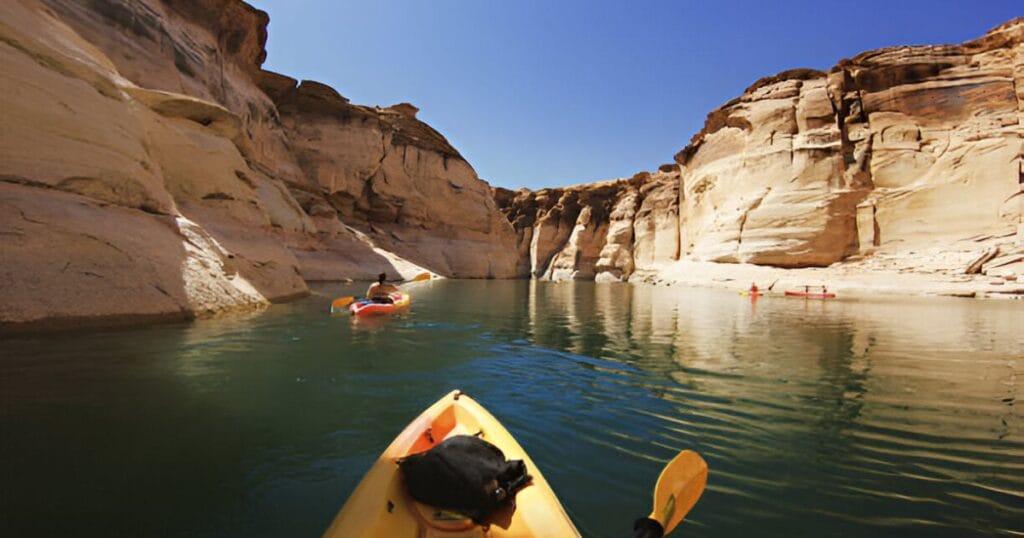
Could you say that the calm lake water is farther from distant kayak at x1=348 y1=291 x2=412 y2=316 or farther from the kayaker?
the kayaker

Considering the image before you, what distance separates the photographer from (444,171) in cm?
3431

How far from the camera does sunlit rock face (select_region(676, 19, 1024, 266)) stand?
1955 cm

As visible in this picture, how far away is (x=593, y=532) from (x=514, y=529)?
1.90 ft

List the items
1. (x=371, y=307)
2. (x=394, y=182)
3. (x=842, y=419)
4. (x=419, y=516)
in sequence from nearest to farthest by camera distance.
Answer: (x=419, y=516), (x=842, y=419), (x=371, y=307), (x=394, y=182)

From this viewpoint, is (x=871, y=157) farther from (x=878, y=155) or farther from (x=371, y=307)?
(x=371, y=307)

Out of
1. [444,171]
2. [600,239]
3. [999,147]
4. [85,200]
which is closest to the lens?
[85,200]

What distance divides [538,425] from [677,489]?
1.59 meters

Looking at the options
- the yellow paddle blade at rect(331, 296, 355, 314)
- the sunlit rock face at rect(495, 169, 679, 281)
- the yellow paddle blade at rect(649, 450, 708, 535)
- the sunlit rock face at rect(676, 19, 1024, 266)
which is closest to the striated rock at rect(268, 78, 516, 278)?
the sunlit rock face at rect(495, 169, 679, 281)

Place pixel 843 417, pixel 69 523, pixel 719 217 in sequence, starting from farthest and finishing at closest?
pixel 719 217
pixel 843 417
pixel 69 523

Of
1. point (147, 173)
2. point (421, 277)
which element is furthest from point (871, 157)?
point (147, 173)

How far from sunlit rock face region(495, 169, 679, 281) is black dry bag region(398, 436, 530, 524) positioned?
1455 inches

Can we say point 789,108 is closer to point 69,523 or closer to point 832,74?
point 832,74

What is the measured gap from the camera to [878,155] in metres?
22.0

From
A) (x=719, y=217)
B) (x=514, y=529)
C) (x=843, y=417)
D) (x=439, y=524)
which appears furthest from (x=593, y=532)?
(x=719, y=217)
